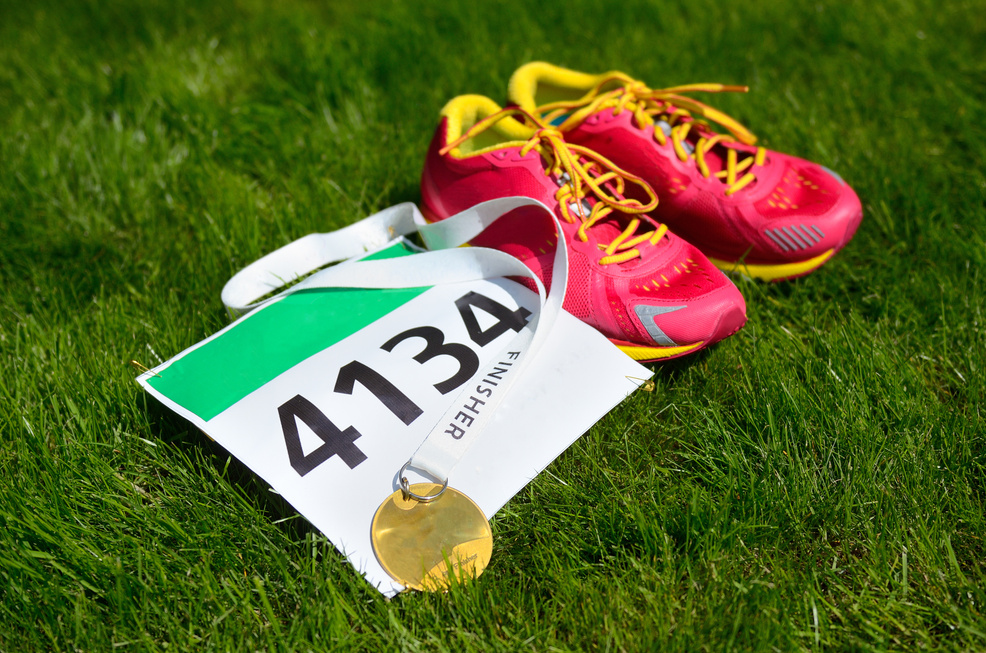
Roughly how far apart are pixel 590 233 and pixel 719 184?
0.48 meters

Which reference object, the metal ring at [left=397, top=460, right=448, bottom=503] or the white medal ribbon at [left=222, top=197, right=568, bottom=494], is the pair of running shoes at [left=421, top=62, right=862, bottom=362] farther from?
the metal ring at [left=397, top=460, right=448, bottom=503]

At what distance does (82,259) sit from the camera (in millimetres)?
2078

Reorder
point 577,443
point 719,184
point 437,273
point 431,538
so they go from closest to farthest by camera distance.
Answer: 1. point 431,538
2. point 577,443
3. point 437,273
4. point 719,184

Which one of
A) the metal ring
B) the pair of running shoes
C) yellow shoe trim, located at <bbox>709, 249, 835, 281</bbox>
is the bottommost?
yellow shoe trim, located at <bbox>709, 249, 835, 281</bbox>

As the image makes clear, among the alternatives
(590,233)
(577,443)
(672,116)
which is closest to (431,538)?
(577,443)

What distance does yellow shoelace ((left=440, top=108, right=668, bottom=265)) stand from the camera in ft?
5.46

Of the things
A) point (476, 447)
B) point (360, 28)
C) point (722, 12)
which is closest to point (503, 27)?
point (360, 28)

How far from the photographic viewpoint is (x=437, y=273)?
5.47ft

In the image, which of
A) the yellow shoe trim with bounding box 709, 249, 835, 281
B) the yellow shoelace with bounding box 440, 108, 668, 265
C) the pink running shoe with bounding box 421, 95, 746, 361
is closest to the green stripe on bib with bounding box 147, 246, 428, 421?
the pink running shoe with bounding box 421, 95, 746, 361

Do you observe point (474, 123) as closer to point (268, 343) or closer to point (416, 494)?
point (268, 343)

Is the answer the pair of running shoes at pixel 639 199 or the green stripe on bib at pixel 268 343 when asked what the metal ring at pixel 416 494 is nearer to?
the green stripe on bib at pixel 268 343

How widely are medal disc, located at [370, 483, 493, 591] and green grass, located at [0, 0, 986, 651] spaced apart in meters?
0.06

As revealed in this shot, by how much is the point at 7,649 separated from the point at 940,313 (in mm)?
2190

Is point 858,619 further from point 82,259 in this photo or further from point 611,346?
point 82,259
